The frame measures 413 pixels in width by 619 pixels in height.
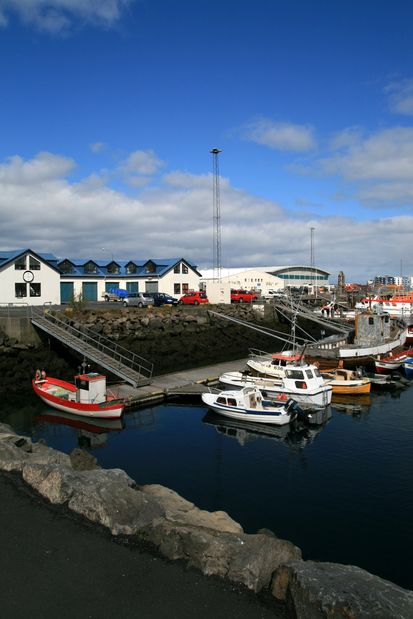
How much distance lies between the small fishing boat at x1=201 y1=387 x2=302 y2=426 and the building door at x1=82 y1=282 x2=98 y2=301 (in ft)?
147

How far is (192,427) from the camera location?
28766 mm

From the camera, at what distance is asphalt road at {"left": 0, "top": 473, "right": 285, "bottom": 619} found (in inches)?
356

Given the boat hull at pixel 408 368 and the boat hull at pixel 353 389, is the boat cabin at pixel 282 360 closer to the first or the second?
the boat hull at pixel 353 389

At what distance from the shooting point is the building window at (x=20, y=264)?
184 ft

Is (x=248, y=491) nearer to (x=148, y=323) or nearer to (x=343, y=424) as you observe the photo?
(x=343, y=424)

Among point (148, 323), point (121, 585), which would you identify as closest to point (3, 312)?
point (148, 323)

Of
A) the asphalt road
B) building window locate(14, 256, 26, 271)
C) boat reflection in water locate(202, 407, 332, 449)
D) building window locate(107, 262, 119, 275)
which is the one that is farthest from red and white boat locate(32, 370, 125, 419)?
building window locate(107, 262, 119, 275)

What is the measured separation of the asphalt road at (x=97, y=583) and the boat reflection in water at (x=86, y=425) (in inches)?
567

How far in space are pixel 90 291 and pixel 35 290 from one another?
47.6 ft

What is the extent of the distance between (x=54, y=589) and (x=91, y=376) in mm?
20769

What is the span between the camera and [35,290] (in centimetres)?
5809

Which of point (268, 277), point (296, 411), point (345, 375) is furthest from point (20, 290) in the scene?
point (268, 277)

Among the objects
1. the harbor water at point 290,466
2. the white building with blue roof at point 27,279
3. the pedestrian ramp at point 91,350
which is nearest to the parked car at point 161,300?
the white building with blue roof at point 27,279

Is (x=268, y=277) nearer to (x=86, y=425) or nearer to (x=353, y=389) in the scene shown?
(x=353, y=389)
